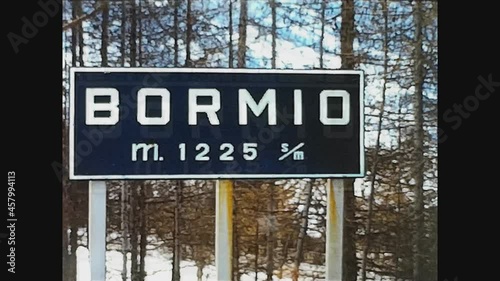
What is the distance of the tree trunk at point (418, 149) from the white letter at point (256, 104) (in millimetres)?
543

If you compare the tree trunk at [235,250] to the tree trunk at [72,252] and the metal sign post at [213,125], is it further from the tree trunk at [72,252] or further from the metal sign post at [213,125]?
the tree trunk at [72,252]

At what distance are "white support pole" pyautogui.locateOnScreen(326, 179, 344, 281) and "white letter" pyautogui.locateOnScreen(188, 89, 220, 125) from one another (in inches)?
12.9

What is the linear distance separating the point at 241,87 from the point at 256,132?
0.11 metres

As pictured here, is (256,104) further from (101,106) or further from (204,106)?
(101,106)

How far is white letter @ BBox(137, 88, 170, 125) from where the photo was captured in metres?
1.22

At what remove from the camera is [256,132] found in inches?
48.6

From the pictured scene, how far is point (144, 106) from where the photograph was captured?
1223 millimetres

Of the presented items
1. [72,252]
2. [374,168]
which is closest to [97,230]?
[72,252]

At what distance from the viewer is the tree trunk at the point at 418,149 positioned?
5.10 ft
